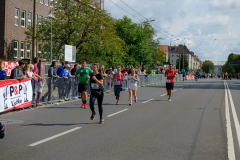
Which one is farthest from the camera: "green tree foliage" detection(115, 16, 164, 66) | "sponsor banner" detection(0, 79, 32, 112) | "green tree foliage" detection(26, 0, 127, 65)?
"green tree foliage" detection(115, 16, 164, 66)

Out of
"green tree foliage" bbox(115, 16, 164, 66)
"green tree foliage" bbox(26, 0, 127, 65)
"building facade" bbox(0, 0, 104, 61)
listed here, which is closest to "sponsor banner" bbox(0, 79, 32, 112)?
"green tree foliage" bbox(26, 0, 127, 65)

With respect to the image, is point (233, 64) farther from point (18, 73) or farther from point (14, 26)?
point (18, 73)

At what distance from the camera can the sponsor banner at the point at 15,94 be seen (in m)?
11.3

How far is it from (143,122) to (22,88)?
507 centimetres

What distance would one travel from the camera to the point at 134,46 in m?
60.4

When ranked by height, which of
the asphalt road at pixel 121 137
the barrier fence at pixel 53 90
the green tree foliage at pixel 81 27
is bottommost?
the asphalt road at pixel 121 137

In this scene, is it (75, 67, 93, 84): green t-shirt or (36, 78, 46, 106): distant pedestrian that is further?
(36, 78, 46, 106): distant pedestrian

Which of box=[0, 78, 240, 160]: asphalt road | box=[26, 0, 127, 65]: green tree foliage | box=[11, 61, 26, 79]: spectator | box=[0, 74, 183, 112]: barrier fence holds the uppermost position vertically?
box=[26, 0, 127, 65]: green tree foliage

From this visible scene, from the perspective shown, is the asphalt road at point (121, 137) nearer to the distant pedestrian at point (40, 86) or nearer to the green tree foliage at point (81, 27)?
the distant pedestrian at point (40, 86)

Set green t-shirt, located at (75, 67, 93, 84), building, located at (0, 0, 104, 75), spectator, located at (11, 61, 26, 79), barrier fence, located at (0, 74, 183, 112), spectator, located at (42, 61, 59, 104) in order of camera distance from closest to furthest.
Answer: spectator, located at (11, 61, 26, 79) < green t-shirt, located at (75, 67, 93, 84) < barrier fence, located at (0, 74, 183, 112) < spectator, located at (42, 61, 59, 104) < building, located at (0, 0, 104, 75)

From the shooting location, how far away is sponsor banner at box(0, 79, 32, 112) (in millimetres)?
11305

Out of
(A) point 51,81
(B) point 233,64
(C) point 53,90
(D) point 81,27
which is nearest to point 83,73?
(A) point 51,81

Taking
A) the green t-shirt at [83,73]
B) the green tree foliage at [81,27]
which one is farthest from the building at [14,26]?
the green t-shirt at [83,73]

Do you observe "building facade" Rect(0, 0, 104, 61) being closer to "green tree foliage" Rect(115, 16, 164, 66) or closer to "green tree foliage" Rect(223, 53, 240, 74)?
"green tree foliage" Rect(115, 16, 164, 66)
